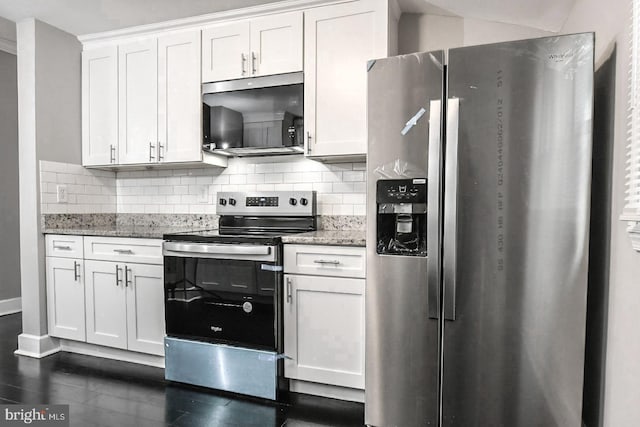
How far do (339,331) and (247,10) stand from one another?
2.06 meters

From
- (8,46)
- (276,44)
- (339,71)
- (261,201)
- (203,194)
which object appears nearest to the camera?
(339,71)

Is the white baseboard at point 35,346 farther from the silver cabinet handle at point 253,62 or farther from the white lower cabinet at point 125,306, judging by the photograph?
the silver cabinet handle at point 253,62

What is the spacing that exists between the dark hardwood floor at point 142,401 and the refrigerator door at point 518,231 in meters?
0.78

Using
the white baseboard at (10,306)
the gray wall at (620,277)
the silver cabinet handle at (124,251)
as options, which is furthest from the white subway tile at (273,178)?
the white baseboard at (10,306)

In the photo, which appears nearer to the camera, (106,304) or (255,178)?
(106,304)

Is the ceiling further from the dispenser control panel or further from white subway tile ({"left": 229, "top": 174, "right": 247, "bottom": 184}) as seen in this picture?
the dispenser control panel

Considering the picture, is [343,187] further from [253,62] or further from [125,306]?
[125,306]

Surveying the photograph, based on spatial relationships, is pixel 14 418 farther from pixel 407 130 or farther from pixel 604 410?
pixel 604 410

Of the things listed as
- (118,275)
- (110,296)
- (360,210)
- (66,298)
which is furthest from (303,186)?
(66,298)

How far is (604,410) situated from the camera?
1.54 meters

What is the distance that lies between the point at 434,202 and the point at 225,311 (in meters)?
1.34

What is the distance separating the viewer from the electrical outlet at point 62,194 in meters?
2.97

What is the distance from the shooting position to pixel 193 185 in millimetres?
3139

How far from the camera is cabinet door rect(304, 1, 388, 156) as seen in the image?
234 centimetres
